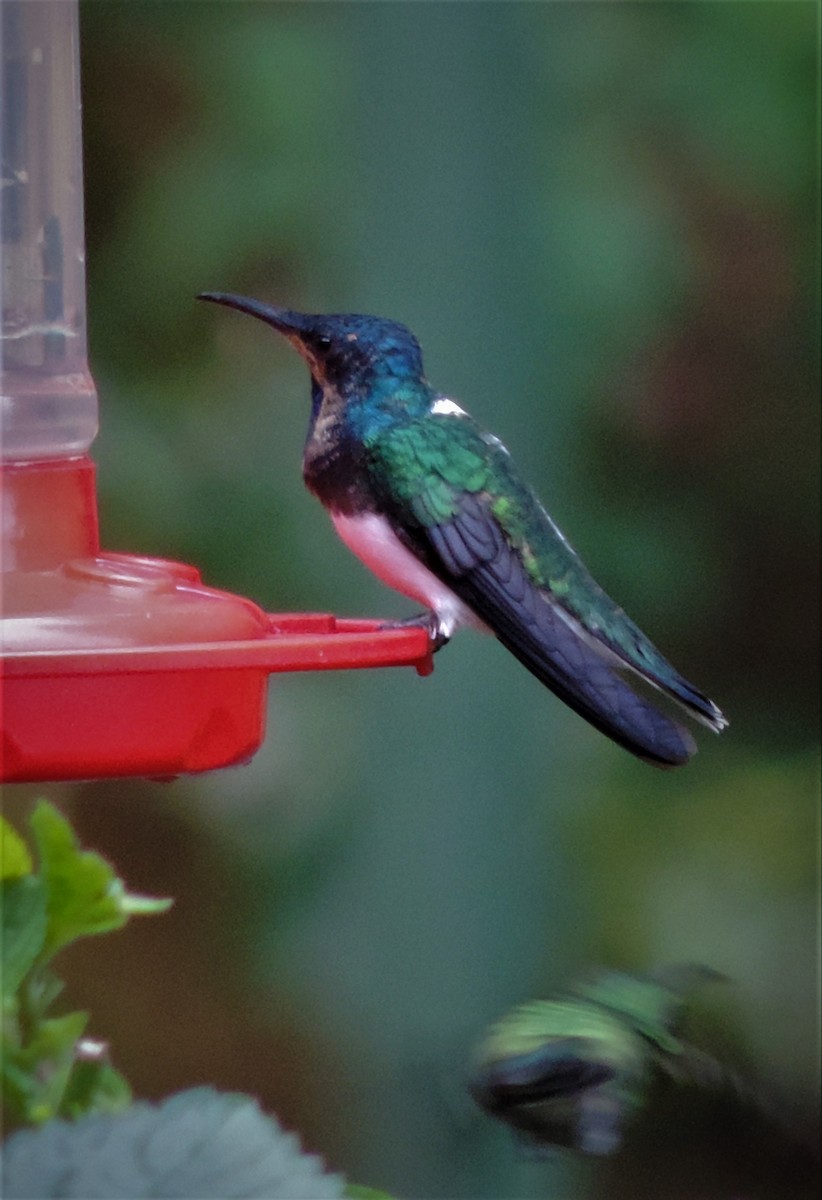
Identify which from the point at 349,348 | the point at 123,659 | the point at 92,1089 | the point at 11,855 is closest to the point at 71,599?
the point at 123,659

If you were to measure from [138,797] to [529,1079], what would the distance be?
1.71 meters

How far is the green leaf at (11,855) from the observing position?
3.59ft

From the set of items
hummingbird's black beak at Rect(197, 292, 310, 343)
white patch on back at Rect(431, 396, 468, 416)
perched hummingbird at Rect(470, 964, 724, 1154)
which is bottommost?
perched hummingbird at Rect(470, 964, 724, 1154)

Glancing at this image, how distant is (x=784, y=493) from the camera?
345 cm

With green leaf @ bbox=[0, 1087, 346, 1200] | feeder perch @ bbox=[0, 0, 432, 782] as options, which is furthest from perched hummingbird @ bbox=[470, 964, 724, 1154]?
green leaf @ bbox=[0, 1087, 346, 1200]

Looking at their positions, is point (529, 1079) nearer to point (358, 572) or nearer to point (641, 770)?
point (358, 572)

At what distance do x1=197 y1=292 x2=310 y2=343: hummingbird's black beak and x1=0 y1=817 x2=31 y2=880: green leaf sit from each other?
62cm

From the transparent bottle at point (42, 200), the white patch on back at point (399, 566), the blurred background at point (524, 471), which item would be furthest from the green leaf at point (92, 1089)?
the blurred background at point (524, 471)

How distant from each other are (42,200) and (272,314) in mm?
267

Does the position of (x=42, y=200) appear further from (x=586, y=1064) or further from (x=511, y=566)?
(x=586, y=1064)

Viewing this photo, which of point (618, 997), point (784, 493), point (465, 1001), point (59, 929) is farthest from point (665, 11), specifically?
point (59, 929)

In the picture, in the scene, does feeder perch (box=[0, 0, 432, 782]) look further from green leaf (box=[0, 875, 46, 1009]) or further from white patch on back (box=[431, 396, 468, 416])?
white patch on back (box=[431, 396, 468, 416])

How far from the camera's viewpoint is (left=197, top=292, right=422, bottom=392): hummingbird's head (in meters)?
1.94

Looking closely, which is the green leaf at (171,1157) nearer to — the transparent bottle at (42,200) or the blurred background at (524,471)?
the transparent bottle at (42,200)
